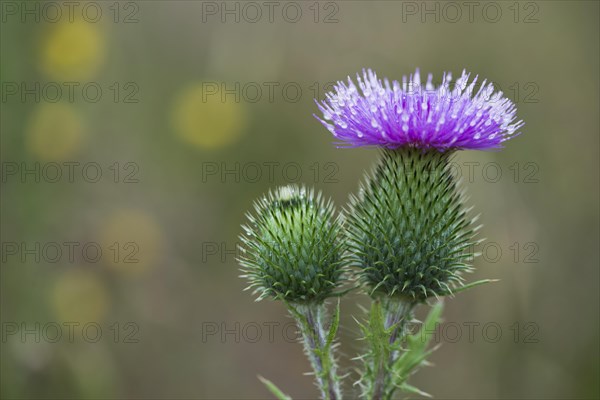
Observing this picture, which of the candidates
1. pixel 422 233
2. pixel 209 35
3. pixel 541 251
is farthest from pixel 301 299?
pixel 209 35

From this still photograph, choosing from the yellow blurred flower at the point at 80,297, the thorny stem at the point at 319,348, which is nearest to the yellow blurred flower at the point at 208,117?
the yellow blurred flower at the point at 80,297

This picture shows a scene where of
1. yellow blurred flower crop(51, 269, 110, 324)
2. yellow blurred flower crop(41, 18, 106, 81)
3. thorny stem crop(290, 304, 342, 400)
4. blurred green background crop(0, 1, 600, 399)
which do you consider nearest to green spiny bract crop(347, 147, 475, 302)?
thorny stem crop(290, 304, 342, 400)

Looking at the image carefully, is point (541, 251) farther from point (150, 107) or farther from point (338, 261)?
point (150, 107)

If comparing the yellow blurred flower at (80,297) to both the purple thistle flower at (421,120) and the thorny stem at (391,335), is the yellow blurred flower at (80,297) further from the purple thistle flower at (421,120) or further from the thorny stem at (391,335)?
the purple thistle flower at (421,120)

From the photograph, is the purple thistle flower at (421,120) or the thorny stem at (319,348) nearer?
the thorny stem at (319,348)

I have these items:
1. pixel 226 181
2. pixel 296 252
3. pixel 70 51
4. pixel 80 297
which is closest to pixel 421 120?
pixel 296 252

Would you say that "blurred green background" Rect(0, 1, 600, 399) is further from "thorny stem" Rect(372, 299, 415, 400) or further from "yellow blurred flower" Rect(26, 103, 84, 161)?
"thorny stem" Rect(372, 299, 415, 400)
